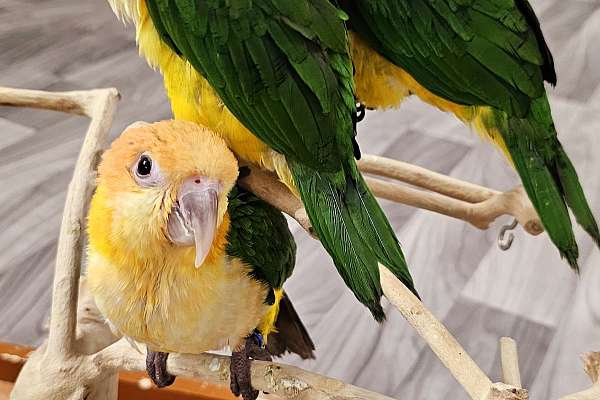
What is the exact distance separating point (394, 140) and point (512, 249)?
33 cm

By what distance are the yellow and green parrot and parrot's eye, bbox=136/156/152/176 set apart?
129 mm

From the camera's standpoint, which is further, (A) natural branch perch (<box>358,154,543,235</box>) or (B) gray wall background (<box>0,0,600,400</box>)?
(B) gray wall background (<box>0,0,600,400</box>)

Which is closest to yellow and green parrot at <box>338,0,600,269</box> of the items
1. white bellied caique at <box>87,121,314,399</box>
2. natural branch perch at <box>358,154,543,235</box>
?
white bellied caique at <box>87,121,314,399</box>

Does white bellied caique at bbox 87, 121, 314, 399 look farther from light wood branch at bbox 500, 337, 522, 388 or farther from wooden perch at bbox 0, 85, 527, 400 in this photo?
light wood branch at bbox 500, 337, 522, 388

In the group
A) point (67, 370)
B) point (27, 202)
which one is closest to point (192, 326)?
point (67, 370)

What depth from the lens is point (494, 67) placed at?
38 centimetres

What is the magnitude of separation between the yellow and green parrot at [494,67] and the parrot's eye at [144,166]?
5.1 inches

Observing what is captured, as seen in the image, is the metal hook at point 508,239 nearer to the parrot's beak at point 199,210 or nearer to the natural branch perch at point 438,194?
the natural branch perch at point 438,194

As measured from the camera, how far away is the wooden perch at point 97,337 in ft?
1.15

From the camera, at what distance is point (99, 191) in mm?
396

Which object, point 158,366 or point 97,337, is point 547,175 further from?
point 97,337

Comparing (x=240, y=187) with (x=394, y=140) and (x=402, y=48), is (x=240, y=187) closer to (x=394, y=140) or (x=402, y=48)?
(x=402, y=48)

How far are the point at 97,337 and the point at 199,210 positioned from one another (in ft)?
0.90

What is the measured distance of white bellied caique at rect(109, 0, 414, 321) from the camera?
35 centimetres
